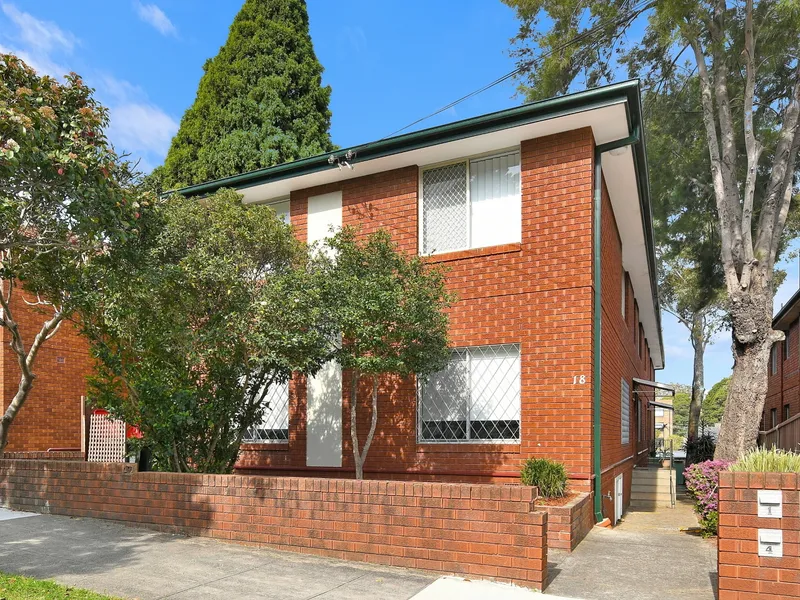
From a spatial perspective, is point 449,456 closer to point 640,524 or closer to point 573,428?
point 573,428

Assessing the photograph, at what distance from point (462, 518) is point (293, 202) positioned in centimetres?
797

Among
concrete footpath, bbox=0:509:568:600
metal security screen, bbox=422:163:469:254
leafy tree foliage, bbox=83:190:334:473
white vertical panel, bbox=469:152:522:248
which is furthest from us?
metal security screen, bbox=422:163:469:254

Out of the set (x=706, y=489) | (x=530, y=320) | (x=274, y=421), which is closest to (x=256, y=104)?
(x=274, y=421)

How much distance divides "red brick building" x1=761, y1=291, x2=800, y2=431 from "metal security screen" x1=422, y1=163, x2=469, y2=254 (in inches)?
653

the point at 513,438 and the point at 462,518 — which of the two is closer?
the point at 462,518

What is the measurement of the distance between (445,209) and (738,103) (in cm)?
1009

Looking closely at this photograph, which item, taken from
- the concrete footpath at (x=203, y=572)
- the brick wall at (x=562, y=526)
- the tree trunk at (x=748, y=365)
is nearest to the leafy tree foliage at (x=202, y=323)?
the concrete footpath at (x=203, y=572)

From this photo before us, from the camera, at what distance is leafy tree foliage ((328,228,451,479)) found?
884cm

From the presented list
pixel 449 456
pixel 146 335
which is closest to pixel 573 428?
pixel 449 456

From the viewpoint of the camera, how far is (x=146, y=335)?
9.75m

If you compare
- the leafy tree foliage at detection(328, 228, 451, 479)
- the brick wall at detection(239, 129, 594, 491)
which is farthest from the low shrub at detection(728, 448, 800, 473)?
Answer: the leafy tree foliage at detection(328, 228, 451, 479)

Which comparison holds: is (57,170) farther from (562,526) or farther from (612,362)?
(612,362)

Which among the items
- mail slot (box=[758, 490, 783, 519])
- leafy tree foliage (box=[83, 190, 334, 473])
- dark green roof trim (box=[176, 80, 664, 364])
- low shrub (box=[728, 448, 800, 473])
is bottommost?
mail slot (box=[758, 490, 783, 519])

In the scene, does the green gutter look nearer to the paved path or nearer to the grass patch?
the paved path
